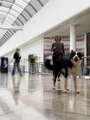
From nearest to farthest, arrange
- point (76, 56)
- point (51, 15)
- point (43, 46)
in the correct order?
1. point (76, 56)
2. point (51, 15)
3. point (43, 46)

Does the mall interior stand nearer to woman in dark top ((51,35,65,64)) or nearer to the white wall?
the white wall

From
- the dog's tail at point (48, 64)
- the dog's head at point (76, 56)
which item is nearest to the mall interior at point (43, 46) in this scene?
the dog's tail at point (48, 64)

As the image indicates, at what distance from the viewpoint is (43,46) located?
35.2 meters

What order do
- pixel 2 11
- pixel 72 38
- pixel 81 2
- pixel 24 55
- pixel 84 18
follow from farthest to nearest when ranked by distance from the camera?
pixel 24 55 < pixel 2 11 < pixel 72 38 < pixel 84 18 < pixel 81 2

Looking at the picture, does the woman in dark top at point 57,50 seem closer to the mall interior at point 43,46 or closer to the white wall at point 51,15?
the mall interior at point 43,46

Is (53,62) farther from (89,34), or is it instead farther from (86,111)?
(89,34)

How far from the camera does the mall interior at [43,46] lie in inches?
181

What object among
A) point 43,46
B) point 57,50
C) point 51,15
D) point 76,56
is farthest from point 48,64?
point 43,46

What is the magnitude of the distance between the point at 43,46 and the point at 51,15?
33.3 ft

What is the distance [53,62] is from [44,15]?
18589 mm

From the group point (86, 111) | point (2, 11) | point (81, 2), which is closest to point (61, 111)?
point (86, 111)

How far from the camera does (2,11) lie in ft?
124

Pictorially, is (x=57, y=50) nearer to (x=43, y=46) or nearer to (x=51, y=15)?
(x=51, y=15)

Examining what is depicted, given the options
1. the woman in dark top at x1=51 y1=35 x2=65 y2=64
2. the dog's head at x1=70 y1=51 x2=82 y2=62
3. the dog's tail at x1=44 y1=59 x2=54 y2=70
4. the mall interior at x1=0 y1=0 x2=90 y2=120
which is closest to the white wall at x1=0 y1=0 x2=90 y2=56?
the mall interior at x1=0 y1=0 x2=90 y2=120
